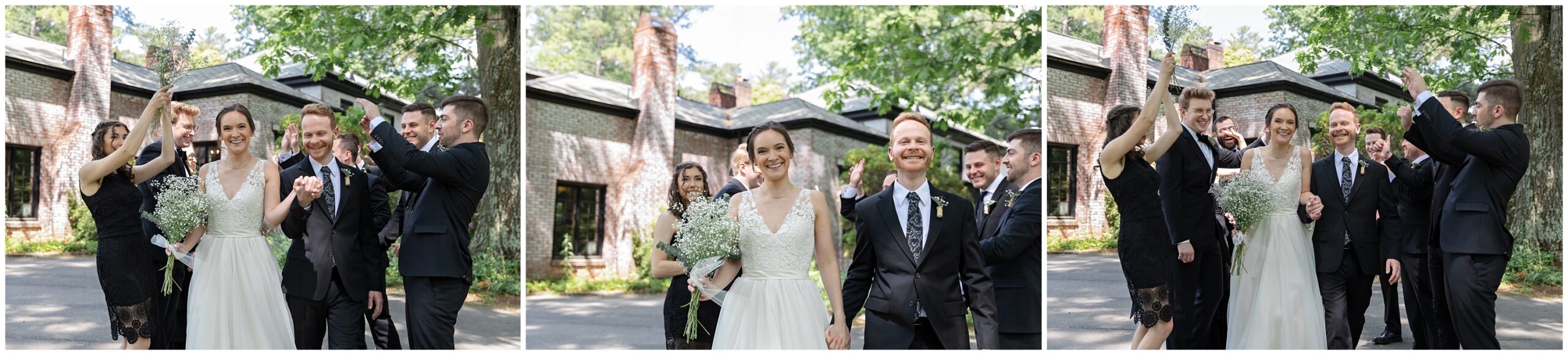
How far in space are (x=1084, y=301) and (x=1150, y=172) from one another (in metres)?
0.83

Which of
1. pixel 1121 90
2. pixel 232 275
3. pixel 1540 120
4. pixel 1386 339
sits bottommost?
pixel 1386 339

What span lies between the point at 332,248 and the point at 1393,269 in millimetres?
5781

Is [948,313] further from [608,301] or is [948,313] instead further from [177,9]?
[608,301]

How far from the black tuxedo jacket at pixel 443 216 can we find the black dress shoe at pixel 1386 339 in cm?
496

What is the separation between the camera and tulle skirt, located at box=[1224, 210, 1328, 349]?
17.0 feet

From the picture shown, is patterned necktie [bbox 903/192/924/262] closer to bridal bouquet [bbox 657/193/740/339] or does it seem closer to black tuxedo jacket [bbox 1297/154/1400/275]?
bridal bouquet [bbox 657/193/740/339]

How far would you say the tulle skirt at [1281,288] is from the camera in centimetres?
518

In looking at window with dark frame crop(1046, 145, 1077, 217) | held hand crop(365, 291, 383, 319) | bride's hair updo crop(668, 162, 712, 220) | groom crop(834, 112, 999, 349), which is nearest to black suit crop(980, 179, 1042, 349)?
window with dark frame crop(1046, 145, 1077, 217)

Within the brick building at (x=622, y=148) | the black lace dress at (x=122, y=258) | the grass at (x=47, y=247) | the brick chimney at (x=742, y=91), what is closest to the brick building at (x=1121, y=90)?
the black lace dress at (x=122, y=258)

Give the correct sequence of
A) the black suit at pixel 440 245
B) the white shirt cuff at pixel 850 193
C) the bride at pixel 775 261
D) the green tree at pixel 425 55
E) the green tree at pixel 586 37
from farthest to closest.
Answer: the green tree at pixel 586 37
the green tree at pixel 425 55
the white shirt cuff at pixel 850 193
the black suit at pixel 440 245
the bride at pixel 775 261

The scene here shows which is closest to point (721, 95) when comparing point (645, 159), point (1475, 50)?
point (645, 159)

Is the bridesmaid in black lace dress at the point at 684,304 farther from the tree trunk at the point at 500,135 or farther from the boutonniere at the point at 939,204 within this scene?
the boutonniere at the point at 939,204

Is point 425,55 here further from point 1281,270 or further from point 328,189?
point 1281,270

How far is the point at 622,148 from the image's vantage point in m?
11.0
